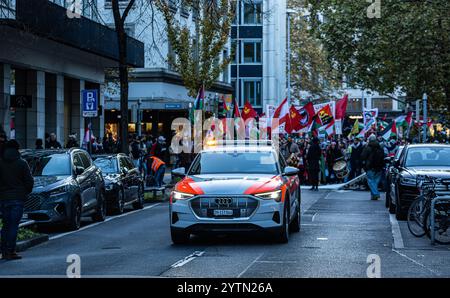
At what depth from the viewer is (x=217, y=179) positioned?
53.3 feet

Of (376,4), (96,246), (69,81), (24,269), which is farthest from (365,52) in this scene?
(24,269)

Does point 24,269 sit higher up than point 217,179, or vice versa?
point 217,179

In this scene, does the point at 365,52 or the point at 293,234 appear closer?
the point at 293,234

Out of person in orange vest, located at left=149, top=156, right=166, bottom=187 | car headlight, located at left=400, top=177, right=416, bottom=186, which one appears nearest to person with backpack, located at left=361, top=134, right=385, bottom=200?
person in orange vest, located at left=149, top=156, right=166, bottom=187

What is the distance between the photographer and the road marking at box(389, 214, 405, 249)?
16.0 metres

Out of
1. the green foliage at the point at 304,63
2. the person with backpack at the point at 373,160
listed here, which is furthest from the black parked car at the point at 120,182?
the green foliage at the point at 304,63

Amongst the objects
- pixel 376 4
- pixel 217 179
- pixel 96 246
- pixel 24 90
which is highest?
pixel 376 4

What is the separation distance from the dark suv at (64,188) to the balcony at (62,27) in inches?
135

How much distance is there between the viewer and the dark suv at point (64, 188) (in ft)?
63.2

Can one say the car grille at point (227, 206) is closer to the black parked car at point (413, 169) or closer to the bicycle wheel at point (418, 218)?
the bicycle wheel at point (418, 218)

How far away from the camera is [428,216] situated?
16641 mm

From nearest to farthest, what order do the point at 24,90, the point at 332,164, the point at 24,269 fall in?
the point at 24,269 < the point at 24,90 < the point at 332,164

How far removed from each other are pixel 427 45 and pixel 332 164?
263 inches
